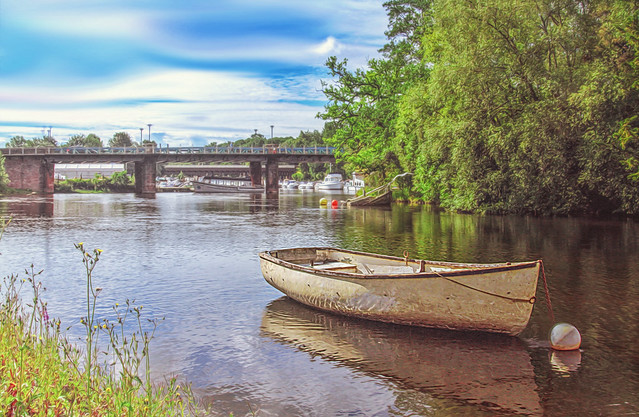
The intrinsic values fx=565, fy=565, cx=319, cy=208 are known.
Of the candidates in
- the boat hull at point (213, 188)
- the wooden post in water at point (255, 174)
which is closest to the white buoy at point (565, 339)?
the boat hull at point (213, 188)

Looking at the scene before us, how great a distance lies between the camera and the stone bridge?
98950mm

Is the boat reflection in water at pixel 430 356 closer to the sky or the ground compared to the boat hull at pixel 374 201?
closer to the ground

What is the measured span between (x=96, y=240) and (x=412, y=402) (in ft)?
77.4

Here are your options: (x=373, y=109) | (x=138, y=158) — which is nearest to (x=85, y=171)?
(x=138, y=158)

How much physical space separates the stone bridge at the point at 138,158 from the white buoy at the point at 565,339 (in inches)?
3754

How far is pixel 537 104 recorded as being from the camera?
35344 mm

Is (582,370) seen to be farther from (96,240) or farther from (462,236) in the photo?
(96,240)

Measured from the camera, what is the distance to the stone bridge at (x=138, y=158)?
98.9 m

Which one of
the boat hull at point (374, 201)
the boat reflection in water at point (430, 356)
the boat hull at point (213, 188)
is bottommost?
the boat reflection in water at point (430, 356)

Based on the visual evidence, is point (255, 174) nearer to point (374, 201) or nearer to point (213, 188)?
point (213, 188)

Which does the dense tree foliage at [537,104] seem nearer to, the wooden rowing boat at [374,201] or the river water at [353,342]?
the river water at [353,342]

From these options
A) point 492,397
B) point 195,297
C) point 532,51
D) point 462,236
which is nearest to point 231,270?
point 195,297

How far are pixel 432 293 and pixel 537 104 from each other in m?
27.8

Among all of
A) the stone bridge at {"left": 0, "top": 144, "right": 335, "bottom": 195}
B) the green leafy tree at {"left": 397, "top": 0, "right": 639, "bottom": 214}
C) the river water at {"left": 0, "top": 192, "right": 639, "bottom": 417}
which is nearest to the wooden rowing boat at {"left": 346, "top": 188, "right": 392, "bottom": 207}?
the green leafy tree at {"left": 397, "top": 0, "right": 639, "bottom": 214}
